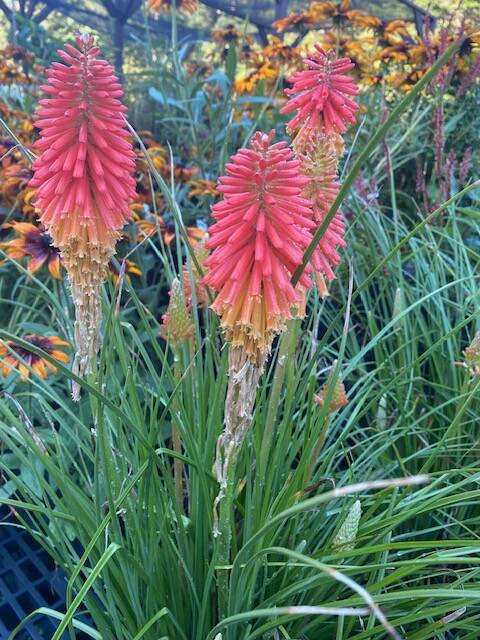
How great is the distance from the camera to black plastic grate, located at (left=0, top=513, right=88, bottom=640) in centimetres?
166

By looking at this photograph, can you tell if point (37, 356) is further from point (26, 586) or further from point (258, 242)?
point (258, 242)

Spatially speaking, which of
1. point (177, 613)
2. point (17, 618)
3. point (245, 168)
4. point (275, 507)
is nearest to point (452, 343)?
point (275, 507)

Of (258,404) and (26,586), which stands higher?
(258,404)

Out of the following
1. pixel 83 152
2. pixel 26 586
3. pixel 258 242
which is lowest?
pixel 26 586

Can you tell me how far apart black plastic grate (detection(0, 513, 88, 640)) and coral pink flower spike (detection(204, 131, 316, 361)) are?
1.18 metres

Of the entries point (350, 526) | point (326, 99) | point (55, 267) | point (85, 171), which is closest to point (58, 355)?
point (55, 267)

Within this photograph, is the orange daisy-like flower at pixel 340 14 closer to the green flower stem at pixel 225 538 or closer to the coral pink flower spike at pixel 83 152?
the coral pink flower spike at pixel 83 152

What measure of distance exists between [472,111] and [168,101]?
6.07ft

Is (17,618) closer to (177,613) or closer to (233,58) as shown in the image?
(177,613)

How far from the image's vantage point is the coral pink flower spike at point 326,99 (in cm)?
112

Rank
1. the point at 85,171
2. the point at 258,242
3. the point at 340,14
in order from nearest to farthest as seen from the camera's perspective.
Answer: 1. the point at 258,242
2. the point at 85,171
3. the point at 340,14

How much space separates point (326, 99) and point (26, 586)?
1668mm

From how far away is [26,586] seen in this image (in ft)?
5.71

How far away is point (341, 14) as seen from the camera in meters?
3.52
